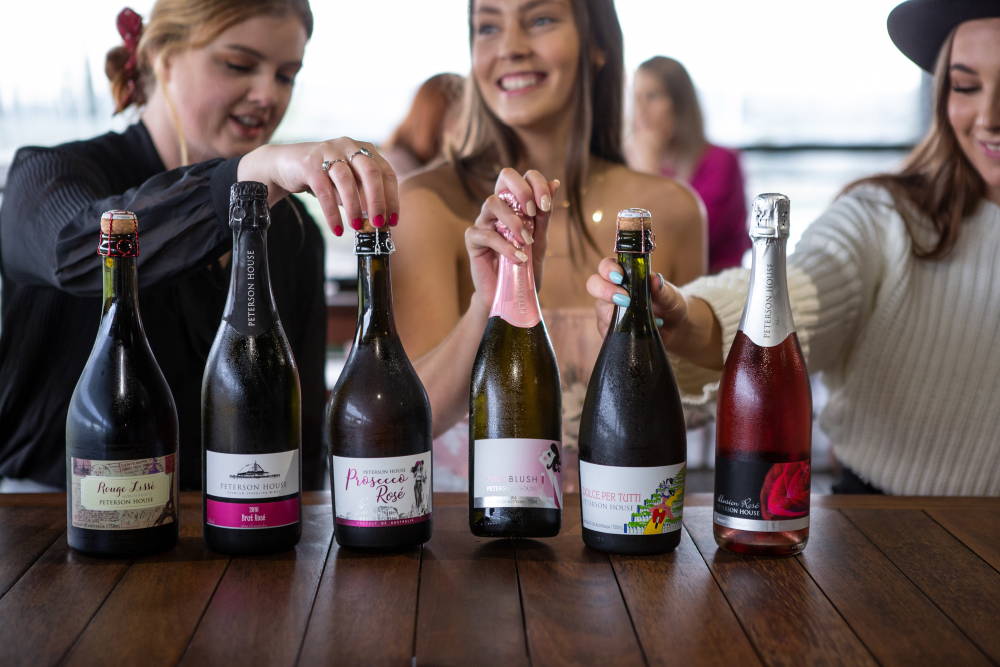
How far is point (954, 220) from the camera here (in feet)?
4.59

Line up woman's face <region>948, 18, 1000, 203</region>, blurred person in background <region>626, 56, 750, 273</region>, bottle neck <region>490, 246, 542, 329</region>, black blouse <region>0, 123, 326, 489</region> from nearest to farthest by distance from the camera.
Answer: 1. bottle neck <region>490, 246, 542, 329</region>
2. black blouse <region>0, 123, 326, 489</region>
3. woman's face <region>948, 18, 1000, 203</region>
4. blurred person in background <region>626, 56, 750, 273</region>

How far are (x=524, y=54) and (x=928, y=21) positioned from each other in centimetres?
57

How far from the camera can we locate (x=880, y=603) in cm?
70

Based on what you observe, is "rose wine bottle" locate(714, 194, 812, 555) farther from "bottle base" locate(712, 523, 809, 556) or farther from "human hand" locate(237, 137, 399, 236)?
"human hand" locate(237, 137, 399, 236)

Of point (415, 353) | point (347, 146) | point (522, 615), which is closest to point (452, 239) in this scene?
point (415, 353)

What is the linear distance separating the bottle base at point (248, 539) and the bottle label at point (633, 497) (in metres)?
0.24

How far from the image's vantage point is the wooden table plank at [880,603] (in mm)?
618

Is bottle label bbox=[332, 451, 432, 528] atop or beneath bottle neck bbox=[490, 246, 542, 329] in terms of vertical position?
beneath

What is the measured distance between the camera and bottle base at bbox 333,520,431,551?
30.8 inches

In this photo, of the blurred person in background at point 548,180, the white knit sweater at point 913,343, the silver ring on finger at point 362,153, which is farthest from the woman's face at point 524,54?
the silver ring on finger at point 362,153

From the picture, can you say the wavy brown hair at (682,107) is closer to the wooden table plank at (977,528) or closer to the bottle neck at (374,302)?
the wooden table plank at (977,528)

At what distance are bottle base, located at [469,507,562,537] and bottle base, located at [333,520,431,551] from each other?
48 millimetres

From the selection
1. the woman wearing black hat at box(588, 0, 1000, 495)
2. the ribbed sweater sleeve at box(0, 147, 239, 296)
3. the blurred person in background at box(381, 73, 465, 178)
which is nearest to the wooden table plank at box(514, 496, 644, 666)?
the ribbed sweater sleeve at box(0, 147, 239, 296)

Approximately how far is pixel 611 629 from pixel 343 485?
0.79 ft
